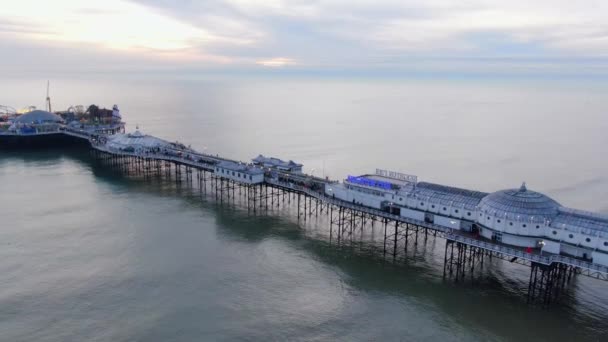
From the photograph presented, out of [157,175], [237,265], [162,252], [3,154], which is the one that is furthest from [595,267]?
[3,154]

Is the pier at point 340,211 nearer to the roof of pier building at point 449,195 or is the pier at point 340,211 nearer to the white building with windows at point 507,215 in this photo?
the white building with windows at point 507,215

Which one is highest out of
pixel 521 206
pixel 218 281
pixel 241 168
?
pixel 521 206

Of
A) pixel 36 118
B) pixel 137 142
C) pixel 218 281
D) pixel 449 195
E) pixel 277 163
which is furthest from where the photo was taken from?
pixel 36 118

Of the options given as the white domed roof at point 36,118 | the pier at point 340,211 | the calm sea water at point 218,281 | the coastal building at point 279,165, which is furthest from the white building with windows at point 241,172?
the white domed roof at point 36,118

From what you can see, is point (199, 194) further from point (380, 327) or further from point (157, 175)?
point (380, 327)

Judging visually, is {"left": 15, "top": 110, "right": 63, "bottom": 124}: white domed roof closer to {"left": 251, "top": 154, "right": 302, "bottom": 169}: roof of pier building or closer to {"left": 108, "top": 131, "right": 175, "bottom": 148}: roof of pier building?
{"left": 108, "top": 131, "right": 175, "bottom": 148}: roof of pier building

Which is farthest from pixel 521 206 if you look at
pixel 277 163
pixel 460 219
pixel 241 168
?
pixel 241 168

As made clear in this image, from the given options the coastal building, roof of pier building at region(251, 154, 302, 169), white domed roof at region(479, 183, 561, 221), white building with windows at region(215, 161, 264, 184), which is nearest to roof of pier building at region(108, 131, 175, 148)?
white building with windows at region(215, 161, 264, 184)

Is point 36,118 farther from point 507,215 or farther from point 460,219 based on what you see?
point 507,215
